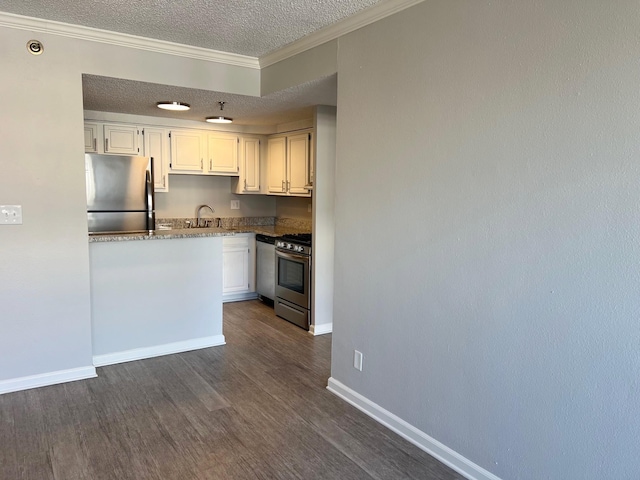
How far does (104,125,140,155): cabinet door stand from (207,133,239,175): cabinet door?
87cm

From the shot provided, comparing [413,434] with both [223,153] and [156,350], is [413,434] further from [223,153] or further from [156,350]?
[223,153]

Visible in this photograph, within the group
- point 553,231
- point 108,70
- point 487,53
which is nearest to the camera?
point 553,231

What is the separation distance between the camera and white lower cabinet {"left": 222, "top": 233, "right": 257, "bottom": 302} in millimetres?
5672

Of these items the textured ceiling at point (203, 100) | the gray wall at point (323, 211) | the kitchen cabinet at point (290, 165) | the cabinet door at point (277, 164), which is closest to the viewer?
the textured ceiling at point (203, 100)

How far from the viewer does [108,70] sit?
3.31 m

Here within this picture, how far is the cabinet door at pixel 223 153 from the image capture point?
5.65 metres

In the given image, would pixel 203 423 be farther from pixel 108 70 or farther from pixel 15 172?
pixel 108 70

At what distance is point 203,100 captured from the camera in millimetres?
4145

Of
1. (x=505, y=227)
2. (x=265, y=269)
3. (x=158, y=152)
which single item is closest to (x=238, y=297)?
(x=265, y=269)

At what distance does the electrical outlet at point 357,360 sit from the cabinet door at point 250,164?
11.2 feet

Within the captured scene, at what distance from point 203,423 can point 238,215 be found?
3.79 m

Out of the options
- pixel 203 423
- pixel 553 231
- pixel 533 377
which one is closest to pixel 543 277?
pixel 553 231

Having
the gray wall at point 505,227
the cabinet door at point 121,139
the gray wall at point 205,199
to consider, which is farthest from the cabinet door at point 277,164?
the gray wall at point 505,227

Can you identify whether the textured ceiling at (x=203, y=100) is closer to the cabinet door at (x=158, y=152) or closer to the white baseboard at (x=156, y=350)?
the cabinet door at (x=158, y=152)
